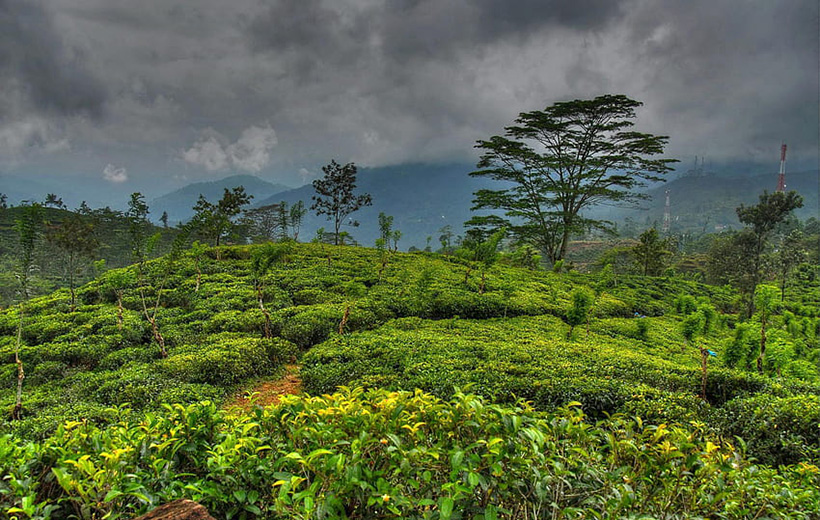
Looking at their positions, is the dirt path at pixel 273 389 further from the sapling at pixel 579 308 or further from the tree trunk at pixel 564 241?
the tree trunk at pixel 564 241

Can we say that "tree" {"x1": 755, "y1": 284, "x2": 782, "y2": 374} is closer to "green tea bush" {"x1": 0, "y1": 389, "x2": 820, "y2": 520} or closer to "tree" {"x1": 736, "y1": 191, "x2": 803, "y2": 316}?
"green tea bush" {"x1": 0, "y1": 389, "x2": 820, "y2": 520}

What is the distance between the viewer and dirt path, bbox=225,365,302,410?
619 centimetres

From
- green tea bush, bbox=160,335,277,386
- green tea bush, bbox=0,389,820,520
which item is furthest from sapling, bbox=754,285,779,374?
green tea bush, bbox=160,335,277,386

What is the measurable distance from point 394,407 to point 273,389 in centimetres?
554

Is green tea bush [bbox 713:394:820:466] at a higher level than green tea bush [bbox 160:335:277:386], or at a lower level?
higher

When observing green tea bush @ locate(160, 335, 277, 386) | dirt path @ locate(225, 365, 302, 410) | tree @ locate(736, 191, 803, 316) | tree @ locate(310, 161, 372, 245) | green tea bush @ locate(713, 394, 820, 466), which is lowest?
dirt path @ locate(225, 365, 302, 410)

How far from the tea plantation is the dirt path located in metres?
0.25

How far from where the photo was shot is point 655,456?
1877 mm

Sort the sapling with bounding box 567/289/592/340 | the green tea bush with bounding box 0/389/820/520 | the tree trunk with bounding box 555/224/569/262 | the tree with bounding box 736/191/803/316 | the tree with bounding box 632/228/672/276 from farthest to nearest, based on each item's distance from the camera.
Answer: the tree with bounding box 632/228/672/276
the tree trunk with bounding box 555/224/569/262
the tree with bounding box 736/191/803/316
the sapling with bounding box 567/289/592/340
the green tea bush with bounding box 0/389/820/520

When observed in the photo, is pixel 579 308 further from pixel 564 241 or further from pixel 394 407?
pixel 564 241

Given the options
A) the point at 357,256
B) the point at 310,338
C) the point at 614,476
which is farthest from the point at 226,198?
the point at 614,476

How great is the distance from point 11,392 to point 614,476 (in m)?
9.36

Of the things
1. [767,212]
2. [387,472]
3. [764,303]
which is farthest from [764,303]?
[767,212]

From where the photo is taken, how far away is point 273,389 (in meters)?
6.69
